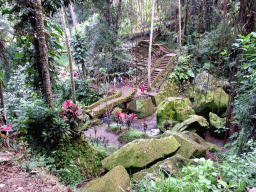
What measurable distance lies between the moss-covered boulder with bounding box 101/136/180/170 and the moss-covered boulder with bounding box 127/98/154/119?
6.50 metres

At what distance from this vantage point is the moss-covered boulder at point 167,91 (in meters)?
12.3

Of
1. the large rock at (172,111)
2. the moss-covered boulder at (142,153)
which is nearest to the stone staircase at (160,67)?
the large rock at (172,111)

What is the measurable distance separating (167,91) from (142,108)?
341cm

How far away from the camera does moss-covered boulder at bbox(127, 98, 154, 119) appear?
10.6m

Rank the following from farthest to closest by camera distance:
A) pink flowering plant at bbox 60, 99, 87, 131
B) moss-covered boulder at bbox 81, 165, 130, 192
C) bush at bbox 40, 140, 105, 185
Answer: pink flowering plant at bbox 60, 99, 87, 131, bush at bbox 40, 140, 105, 185, moss-covered boulder at bbox 81, 165, 130, 192

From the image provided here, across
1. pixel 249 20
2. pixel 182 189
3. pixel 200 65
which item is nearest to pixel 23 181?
pixel 182 189

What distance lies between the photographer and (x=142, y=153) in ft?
12.0

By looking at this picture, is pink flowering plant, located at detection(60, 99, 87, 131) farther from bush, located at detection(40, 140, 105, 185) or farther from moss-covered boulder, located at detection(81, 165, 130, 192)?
moss-covered boulder, located at detection(81, 165, 130, 192)

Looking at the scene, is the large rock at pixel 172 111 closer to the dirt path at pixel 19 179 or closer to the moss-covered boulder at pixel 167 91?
the moss-covered boulder at pixel 167 91

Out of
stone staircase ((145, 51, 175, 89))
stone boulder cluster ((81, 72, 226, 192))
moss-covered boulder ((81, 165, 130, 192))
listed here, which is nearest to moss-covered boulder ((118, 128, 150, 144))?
stone boulder cluster ((81, 72, 226, 192))

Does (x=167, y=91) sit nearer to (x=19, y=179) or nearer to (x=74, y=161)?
(x=74, y=161)

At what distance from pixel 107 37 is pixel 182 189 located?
12621mm

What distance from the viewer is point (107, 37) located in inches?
496

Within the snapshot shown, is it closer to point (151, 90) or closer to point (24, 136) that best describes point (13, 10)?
point (24, 136)
